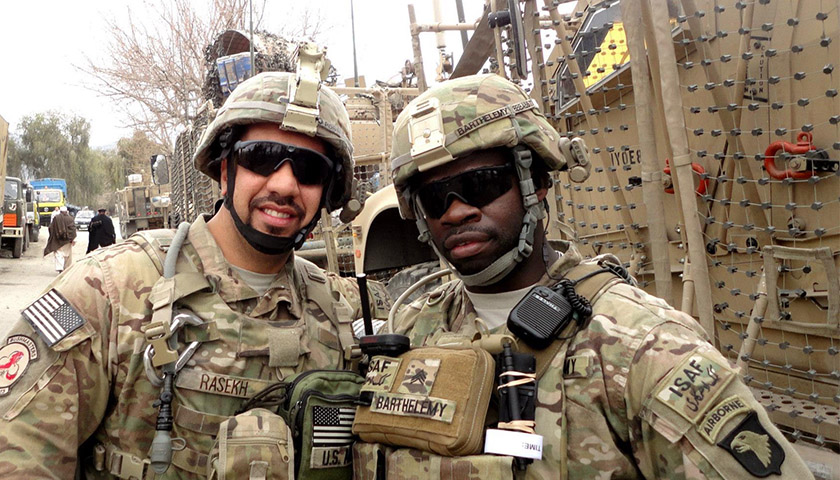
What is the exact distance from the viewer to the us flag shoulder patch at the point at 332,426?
7.03 feet

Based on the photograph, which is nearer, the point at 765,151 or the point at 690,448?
the point at 690,448

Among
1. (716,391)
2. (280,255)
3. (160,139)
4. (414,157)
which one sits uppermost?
(160,139)

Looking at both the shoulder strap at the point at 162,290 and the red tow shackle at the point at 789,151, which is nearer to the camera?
the shoulder strap at the point at 162,290

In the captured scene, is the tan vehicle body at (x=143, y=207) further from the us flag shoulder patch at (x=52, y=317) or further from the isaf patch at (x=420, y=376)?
the isaf patch at (x=420, y=376)

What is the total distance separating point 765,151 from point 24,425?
346 centimetres

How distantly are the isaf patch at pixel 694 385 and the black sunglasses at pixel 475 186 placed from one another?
2.44ft

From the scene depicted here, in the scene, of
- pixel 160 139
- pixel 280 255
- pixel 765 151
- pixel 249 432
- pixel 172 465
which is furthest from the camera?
pixel 160 139

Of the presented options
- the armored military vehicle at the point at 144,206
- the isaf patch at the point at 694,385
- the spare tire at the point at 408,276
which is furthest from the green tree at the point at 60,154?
the isaf patch at the point at 694,385

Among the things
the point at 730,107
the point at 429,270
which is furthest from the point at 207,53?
the point at 730,107

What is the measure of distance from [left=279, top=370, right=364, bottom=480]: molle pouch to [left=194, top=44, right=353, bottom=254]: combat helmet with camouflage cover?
55 cm

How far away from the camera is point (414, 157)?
2217mm

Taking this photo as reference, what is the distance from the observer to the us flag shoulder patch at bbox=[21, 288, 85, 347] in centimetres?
215

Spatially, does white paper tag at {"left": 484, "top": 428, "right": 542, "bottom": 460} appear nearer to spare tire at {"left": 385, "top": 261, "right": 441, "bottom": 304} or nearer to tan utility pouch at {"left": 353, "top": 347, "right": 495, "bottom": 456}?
tan utility pouch at {"left": 353, "top": 347, "right": 495, "bottom": 456}

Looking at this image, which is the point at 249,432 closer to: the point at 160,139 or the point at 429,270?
the point at 429,270
